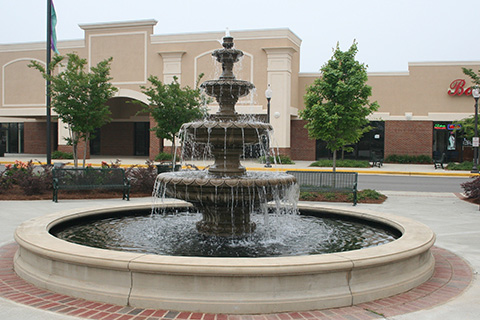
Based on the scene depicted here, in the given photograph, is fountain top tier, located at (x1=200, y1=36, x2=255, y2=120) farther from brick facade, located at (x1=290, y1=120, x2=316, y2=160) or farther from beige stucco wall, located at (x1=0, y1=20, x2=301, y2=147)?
brick facade, located at (x1=290, y1=120, x2=316, y2=160)

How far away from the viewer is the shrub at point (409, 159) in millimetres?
34812

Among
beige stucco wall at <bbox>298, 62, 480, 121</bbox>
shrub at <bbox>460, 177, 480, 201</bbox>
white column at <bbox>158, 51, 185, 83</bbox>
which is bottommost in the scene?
shrub at <bbox>460, 177, 480, 201</bbox>

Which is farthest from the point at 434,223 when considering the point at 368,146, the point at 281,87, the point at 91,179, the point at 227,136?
the point at 368,146

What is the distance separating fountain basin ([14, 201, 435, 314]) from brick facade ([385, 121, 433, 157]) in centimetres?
3173

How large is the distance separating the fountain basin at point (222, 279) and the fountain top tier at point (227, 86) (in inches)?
136

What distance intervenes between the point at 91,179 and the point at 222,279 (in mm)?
10271

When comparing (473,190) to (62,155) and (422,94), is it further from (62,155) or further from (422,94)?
(62,155)

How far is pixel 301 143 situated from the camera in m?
36.8

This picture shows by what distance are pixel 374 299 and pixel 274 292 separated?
4.17 feet

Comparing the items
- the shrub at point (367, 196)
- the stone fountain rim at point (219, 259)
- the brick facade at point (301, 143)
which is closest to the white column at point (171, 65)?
the brick facade at point (301, 143)

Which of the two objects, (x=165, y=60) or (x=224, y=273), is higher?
(x=165, y=60)

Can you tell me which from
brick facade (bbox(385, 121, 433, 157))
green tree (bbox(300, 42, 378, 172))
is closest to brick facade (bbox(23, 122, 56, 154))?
brick facade (bbox(385, 121, 433, 157))

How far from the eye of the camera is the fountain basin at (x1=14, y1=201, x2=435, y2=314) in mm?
4719

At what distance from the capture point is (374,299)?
5184 millimetres
